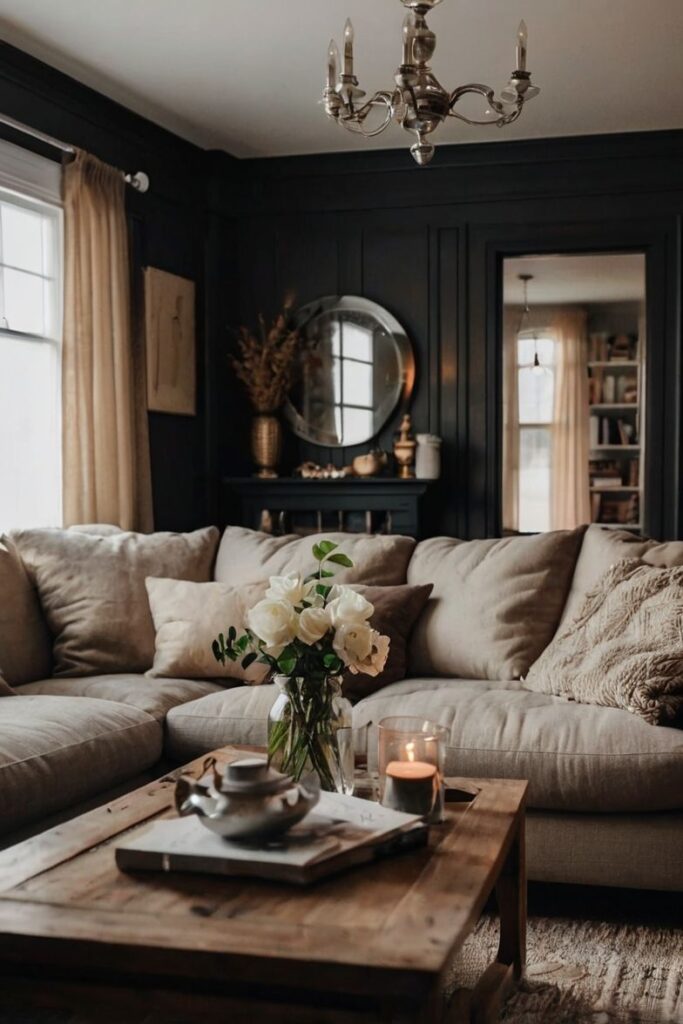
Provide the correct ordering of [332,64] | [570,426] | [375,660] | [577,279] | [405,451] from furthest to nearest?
[570,426], [577,279], [405,451], [332,64], [375,660]

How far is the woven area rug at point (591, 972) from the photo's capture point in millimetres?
2242

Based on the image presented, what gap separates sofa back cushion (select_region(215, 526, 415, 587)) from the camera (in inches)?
148

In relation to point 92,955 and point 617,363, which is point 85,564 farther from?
point 617,363

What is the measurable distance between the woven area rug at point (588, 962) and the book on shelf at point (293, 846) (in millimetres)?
415

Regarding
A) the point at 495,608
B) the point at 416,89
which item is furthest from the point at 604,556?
the point at 416,89

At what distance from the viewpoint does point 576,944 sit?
2.60 meters

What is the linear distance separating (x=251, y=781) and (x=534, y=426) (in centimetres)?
820

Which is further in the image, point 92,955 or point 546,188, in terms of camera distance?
point 546,188

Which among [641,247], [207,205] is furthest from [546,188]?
[207,205]

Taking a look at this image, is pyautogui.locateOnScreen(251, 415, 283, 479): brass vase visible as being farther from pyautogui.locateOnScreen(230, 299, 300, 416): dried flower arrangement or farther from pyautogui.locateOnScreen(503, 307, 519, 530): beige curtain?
pyautogui.locateOnScreen(503, 307, 519, 530): beige curtain

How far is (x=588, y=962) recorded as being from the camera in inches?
98.3

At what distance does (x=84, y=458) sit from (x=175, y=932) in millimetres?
3320

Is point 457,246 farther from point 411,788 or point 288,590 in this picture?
point 411,788

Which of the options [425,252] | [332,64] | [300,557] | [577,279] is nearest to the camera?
[332,64]
